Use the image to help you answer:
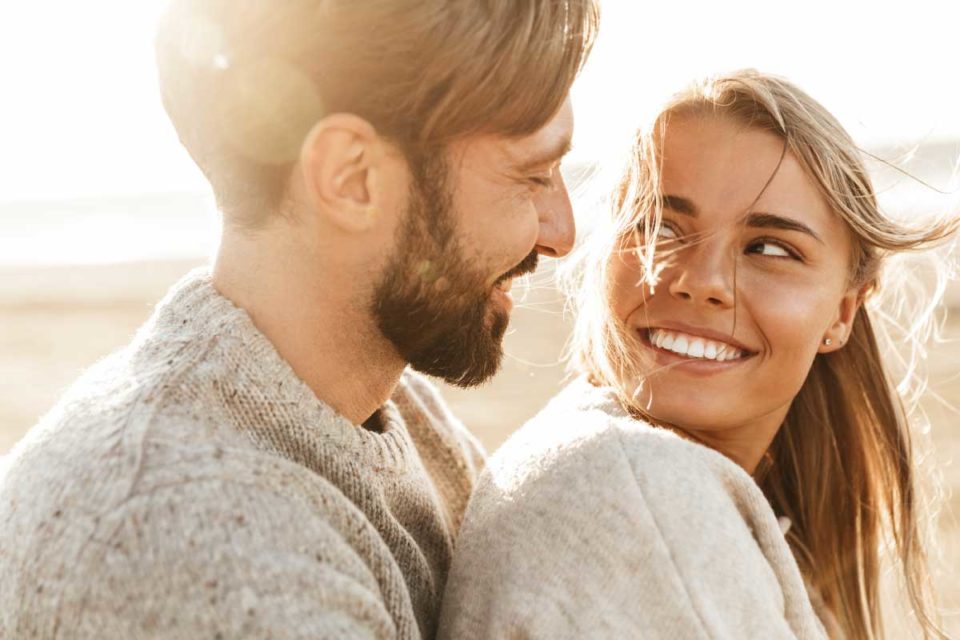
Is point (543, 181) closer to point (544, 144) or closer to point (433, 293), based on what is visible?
point (544, 144)

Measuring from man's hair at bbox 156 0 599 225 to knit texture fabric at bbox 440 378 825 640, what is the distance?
0.66 m

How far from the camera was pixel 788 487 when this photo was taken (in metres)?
3.24

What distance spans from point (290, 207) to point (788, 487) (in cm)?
171

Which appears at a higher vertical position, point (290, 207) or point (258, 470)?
point (290, 207)

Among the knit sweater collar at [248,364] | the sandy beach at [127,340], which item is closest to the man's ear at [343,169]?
the knit sweater collar at [248,364]

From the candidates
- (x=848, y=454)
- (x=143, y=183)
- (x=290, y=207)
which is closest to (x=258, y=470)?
(x=290, y=207)

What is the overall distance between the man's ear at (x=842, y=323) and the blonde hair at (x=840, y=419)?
0.04 metres

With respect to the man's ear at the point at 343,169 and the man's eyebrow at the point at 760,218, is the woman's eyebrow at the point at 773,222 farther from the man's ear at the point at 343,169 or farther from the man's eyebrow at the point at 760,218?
the man's ear at the point at 343,169

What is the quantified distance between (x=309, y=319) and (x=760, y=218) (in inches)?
43.5

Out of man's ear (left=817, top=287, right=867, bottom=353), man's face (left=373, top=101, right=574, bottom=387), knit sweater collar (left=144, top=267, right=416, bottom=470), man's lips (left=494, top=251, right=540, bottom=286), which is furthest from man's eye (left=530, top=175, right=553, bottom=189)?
man's ear (left=817, top=287, right=867, bottom=353)

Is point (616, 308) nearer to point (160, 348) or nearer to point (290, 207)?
point (290, 207)

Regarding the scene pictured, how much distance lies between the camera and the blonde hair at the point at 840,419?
2.82 meters

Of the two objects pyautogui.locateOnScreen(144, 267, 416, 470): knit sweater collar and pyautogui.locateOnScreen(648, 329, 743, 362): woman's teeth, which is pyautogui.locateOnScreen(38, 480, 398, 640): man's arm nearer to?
pyautogui.locateOnScreen(144, 267, 416, 470): knit sweater collar

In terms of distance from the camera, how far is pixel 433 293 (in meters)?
2.34
